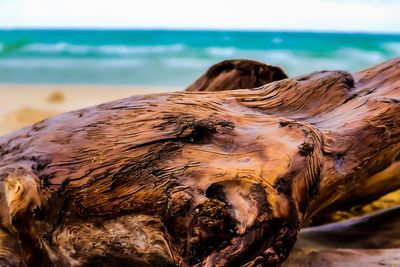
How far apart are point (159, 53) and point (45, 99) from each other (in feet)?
11.7

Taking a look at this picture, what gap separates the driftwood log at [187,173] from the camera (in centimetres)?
95

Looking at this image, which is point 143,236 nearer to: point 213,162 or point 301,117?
point 213,162

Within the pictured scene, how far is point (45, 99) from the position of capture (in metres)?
4.97

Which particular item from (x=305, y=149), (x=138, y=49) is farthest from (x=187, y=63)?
(x=305, y=149)

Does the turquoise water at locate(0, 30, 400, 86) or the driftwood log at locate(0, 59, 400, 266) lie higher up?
the driftwood log at locate(0, 59, 400, 266)

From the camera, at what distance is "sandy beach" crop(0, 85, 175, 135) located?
372 centimetres

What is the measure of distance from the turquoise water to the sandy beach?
579mm

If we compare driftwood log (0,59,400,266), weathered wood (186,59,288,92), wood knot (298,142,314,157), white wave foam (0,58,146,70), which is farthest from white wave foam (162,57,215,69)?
wood knot (298,142,314,157)

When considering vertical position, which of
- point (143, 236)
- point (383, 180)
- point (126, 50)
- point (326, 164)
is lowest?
point (126, 50)

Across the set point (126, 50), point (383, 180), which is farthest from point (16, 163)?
point (126, 50)

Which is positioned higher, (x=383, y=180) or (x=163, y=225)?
(x=163, y=225)

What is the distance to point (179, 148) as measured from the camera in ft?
3.47

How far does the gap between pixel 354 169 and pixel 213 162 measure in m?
0.31

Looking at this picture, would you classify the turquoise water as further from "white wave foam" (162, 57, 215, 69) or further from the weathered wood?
the weathered wood
